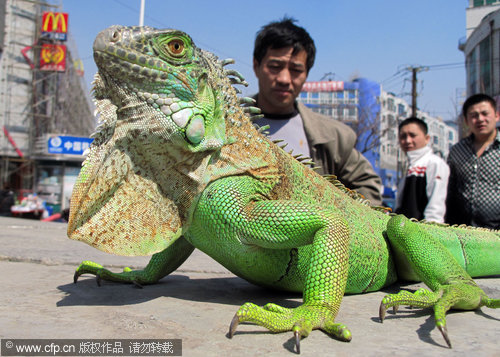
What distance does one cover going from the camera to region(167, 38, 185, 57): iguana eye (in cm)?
205

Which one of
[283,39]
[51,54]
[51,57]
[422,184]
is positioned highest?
[51,54]

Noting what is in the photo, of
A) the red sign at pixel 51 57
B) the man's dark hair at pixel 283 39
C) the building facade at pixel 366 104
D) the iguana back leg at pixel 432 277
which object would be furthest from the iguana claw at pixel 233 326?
the building facade at pixel 366 104

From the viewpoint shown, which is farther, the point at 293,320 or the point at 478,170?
the point at 478,170

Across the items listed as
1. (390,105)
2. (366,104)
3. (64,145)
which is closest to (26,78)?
(64,145)

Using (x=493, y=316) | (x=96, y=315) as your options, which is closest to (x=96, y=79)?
(x=96, y=315)

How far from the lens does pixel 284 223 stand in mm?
1984

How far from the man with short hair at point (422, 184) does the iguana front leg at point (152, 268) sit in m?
3.30

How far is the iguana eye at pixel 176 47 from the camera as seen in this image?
2.05 metres

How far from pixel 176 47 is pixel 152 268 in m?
1.52

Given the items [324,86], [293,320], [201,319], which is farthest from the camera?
[324,86]

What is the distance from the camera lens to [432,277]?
2.44 m

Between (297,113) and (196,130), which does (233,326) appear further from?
(297,113)

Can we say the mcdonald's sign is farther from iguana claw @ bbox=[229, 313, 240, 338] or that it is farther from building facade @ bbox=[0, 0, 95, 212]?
iguana claw @ bbox=[229, 313, 240, 338]

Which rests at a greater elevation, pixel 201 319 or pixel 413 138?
pixel 413 138
